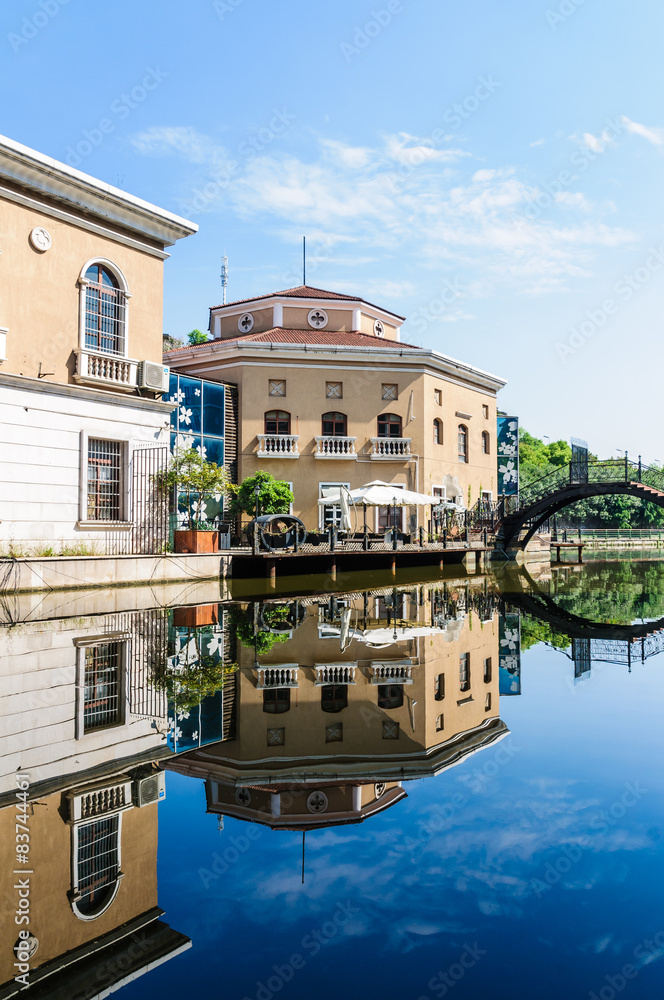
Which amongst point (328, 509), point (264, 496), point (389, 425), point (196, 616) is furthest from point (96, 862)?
point (389, 425)

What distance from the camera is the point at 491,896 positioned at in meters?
2.63

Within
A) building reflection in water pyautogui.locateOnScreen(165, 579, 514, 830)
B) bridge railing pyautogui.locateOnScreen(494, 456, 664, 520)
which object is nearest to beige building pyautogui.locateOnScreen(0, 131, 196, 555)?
building reflection in water pyautogui.locateOnScreen(165, 579, 514, 830)

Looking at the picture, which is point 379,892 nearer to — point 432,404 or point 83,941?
point 83,941

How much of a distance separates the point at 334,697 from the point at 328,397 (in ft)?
73.6

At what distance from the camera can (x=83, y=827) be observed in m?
3.15

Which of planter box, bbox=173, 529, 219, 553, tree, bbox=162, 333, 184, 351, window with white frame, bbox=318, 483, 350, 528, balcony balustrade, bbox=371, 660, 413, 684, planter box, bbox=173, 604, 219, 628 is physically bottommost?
planter box, bbox=173, 604, 219, 628

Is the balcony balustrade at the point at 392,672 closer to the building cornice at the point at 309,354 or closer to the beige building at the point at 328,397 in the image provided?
the beige building at the point at 328,397

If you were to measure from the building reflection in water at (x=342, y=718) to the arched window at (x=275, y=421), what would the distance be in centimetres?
1752

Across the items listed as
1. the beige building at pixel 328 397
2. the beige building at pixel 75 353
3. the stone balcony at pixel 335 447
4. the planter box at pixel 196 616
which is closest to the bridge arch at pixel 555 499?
the beige building at pixel 328 397

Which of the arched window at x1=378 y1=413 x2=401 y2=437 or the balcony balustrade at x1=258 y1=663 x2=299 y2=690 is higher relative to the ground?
the arched window at x1=378 y1=413 x2=401 y2=437

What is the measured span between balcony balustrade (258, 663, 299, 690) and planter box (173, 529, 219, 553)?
416 inches

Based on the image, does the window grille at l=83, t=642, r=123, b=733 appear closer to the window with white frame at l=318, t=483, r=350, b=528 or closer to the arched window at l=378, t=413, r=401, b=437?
the window with white frame at l=318, t=483, r=350, b=528

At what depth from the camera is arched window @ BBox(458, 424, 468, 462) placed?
105ft

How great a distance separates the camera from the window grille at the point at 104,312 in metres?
15.7
